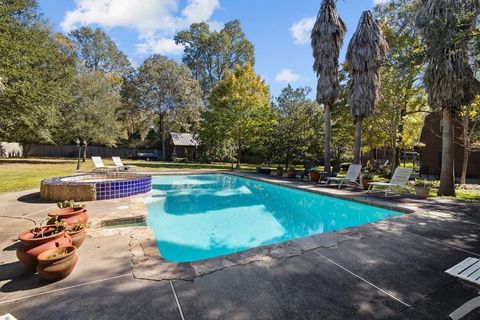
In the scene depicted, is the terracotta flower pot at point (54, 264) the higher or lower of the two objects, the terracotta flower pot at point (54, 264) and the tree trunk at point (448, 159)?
the lower

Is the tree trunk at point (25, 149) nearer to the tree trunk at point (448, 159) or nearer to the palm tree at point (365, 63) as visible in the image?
the palm tree at point (365, 63)

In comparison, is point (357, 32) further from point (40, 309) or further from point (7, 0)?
point (7, 0)

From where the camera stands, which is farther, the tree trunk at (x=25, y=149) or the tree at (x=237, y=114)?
the tree trunk at (x=25, y=149)

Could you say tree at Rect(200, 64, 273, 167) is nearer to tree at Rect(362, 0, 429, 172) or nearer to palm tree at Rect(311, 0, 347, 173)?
palm tree at Rect(311, 0, 347, 173)

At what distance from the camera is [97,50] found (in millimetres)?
46000

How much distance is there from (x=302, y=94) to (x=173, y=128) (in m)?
25.9

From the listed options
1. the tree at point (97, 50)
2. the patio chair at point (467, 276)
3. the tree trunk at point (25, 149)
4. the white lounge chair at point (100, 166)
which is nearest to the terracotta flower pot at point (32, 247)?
the patio chair at point (467, 276)

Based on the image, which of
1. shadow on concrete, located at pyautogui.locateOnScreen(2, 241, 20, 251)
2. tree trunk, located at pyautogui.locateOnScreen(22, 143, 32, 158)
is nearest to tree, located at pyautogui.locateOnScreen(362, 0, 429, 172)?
shadow on concrete, located at pyautogui.locateOnScreen(2, 241, 20, 251)

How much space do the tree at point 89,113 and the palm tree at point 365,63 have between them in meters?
24.2

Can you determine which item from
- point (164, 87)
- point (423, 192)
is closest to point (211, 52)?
point (164, 87)

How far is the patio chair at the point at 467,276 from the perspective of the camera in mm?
2783

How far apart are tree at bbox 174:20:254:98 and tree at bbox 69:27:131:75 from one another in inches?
460

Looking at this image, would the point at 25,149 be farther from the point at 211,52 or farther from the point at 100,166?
the point at 211,52

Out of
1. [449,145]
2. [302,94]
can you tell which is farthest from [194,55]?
[449,145]
